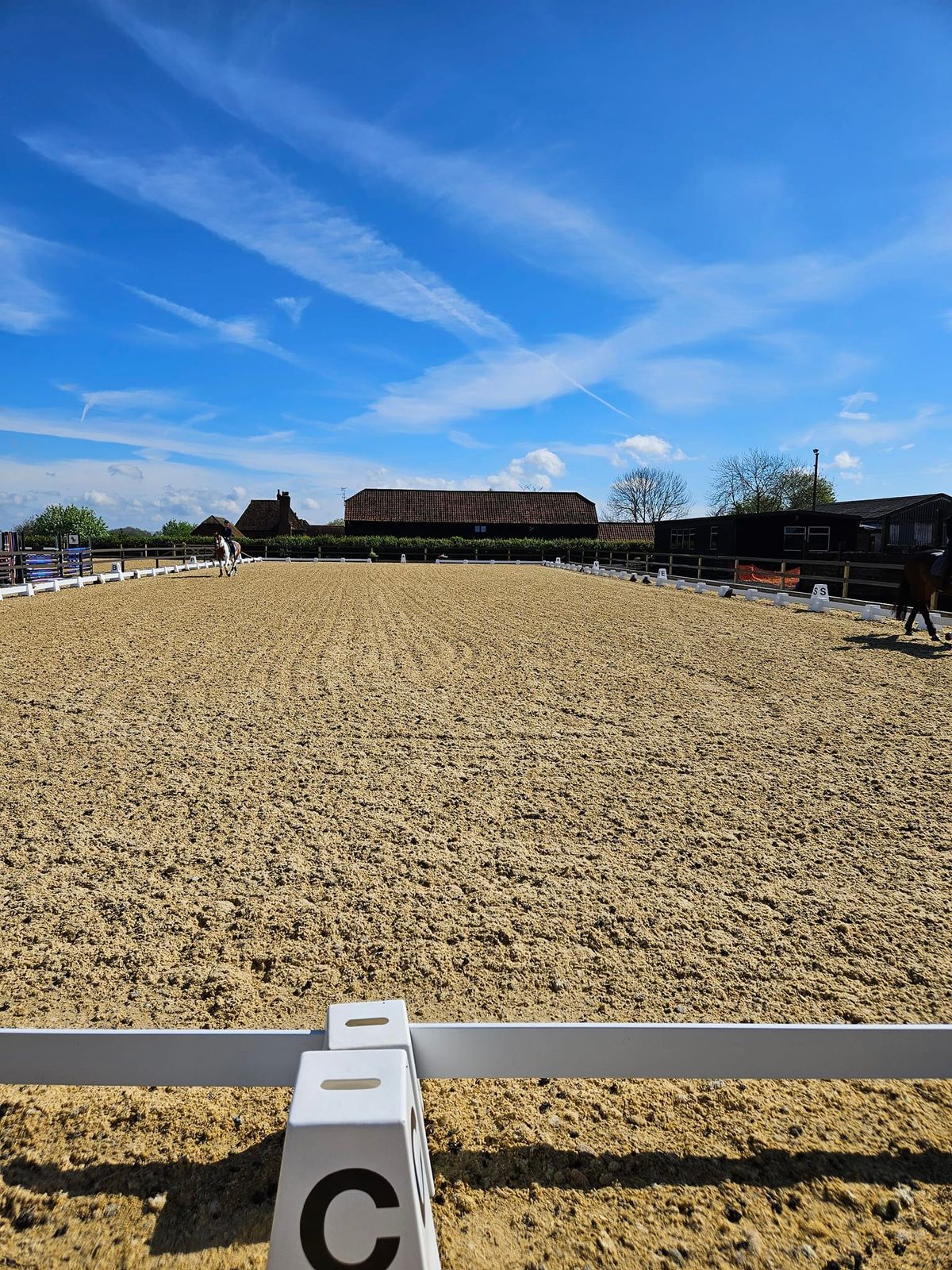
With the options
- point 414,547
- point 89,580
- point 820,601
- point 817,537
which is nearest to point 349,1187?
point 820,601

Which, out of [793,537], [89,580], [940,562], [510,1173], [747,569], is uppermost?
[793,537]

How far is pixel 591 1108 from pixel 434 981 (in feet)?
2.78

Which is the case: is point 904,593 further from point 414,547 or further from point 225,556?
point 414,547

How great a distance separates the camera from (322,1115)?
1.70m

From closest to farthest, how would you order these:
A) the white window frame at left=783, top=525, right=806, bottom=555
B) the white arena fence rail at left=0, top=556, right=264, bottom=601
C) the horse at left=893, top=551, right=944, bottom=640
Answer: the horse at left=893, top=551, right=944, bottom=640 < the white arena fence rail at left=0, top=556, right=264, bottom=601 < the white window frame at left=783, top=525, right=806, bottom=555

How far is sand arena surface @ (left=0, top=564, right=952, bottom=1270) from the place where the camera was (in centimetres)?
212

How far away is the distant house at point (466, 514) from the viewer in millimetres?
59875

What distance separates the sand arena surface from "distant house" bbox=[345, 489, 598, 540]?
5214cm

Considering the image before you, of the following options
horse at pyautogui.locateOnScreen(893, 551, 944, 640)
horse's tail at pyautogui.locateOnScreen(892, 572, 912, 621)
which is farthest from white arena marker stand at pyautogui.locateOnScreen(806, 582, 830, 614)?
horse at pyautogui.locateOnScreen(893, 551, 944, 640)

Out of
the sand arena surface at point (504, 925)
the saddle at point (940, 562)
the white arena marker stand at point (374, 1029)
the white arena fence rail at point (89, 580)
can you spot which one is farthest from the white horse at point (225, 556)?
the white arena marker stand at point (374, 1029)

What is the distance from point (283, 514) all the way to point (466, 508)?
63.1ft

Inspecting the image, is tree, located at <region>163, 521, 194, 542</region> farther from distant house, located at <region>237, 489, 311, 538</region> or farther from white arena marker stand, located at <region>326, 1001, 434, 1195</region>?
white arena marker stand, located at <region>326, 1001, 434, 1195</region>

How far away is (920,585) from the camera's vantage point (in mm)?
11016

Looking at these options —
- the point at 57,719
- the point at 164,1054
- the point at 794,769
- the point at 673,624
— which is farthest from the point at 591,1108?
the point at 673,624
